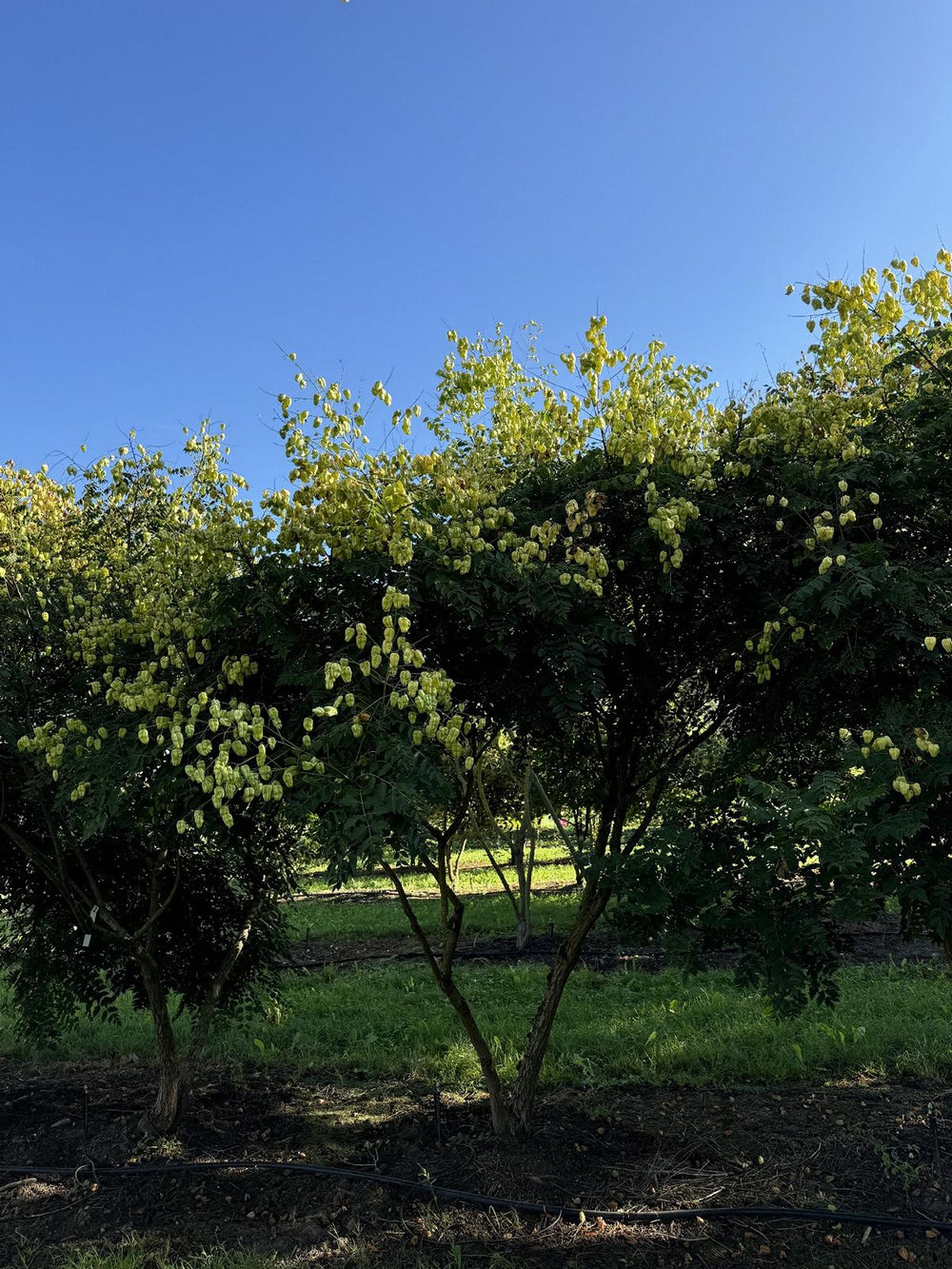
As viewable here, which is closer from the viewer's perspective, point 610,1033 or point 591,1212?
point 591,1212

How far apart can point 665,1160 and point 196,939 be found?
133 inches

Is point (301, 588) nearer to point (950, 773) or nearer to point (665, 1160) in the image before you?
point (950, 773)

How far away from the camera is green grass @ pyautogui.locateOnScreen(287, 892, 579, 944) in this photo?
11.9 metres

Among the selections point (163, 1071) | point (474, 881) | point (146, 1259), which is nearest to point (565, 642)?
point (146, 1259)

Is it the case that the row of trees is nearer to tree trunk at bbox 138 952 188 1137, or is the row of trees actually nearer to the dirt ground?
tree trunk at bbox 138 952 188 1137

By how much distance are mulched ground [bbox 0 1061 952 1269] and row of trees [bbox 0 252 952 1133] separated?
1.43 feet

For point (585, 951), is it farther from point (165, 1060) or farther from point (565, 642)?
point (565, 642)

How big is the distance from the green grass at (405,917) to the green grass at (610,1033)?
3264mm

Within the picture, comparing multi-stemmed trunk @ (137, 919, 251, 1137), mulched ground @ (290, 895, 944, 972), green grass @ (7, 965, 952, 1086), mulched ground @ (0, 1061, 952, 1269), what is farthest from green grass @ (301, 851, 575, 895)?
multi-stemmed trunk @ (137, 919, 251, 1137)

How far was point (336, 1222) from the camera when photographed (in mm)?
4336

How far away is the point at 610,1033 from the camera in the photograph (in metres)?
6.79

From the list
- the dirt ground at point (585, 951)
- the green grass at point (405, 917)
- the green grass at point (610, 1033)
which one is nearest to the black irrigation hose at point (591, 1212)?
the green grass at point (610, 1033)

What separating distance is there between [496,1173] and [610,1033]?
7.60ft

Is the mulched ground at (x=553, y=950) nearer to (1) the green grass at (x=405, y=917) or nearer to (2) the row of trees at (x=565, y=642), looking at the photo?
(1) the green grass at (x=405, y=917)
